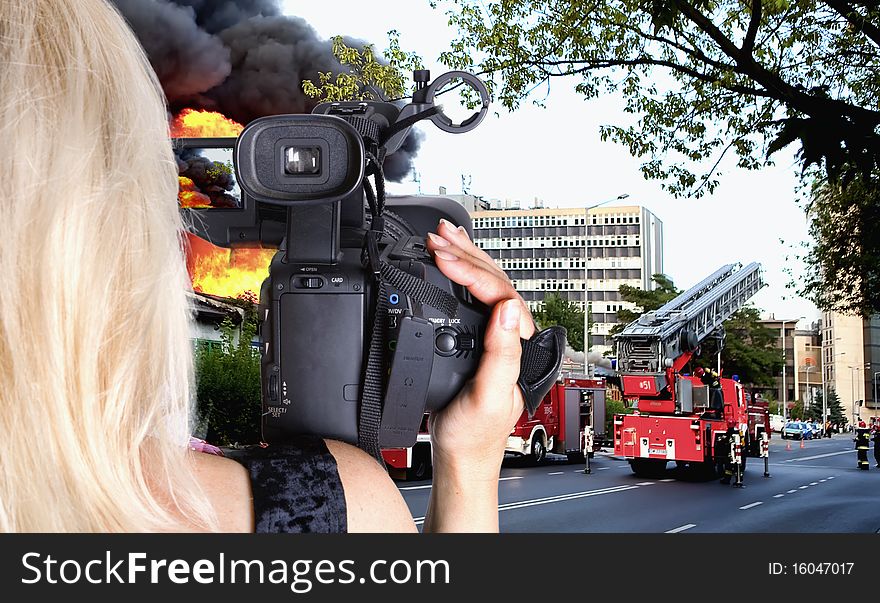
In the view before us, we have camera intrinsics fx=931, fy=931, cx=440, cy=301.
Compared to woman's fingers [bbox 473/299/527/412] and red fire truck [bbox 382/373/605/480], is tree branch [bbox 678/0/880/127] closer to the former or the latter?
red fire truck [bbox 382/373/605/480]

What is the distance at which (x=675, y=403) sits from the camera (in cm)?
938

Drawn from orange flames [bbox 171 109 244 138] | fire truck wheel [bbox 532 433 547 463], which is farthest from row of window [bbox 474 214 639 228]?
fire truck wheel [bbox 532 433 547 463]

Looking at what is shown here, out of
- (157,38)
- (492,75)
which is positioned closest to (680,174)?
(492,75)

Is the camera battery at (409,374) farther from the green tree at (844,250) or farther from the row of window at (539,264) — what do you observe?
the row of window at (539,264)

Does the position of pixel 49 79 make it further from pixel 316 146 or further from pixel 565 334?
pixel 565 334

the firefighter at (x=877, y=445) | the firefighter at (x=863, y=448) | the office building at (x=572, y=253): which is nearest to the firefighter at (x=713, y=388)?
the firefighter at (x=877, y=445)

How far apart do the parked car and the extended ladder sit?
18765mm

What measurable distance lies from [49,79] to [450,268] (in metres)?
0.30

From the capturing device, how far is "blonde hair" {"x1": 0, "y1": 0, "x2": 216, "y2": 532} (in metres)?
0.43

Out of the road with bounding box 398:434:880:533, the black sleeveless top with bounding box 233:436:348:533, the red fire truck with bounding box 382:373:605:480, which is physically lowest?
the road with bounding box 398:434:880:533

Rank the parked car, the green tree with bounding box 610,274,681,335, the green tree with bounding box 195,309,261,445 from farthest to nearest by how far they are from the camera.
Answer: the parked car
the green tree with bounding box 610,274,681,335
the green tree with bounding box 195,309,261,445

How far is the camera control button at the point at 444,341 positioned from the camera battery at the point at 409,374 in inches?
0.6

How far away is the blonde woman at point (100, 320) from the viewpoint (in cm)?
43

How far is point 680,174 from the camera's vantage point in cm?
684
